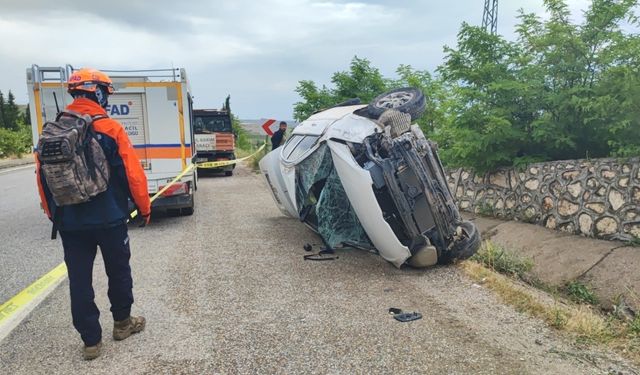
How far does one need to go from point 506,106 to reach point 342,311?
6495 millimetres

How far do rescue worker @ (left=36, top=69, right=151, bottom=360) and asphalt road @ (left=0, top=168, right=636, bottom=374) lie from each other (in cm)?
40

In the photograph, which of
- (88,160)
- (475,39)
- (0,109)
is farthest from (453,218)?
(0,109)

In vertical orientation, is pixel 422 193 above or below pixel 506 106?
below

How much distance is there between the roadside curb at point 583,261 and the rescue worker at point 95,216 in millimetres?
5456

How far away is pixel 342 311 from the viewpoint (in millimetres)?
4418

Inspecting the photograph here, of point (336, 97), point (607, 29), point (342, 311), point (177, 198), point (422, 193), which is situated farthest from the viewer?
point (336, 97)

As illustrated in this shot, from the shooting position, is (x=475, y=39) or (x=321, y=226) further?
(x=475, y=39)

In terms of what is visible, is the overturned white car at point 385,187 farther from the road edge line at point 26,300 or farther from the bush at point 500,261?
the road edge line at point 26,300

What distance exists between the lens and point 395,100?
622 centimetres

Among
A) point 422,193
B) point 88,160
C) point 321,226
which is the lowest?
point 321,226

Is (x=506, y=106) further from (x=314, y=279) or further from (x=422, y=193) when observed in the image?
(x=314, y=279)

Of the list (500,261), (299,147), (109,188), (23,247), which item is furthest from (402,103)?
(23,247)

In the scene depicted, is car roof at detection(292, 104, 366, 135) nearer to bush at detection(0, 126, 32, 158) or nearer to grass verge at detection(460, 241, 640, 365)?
grass verge at detection(460, 241, 640, 365)

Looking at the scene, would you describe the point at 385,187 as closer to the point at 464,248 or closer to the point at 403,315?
the point at 464,248
